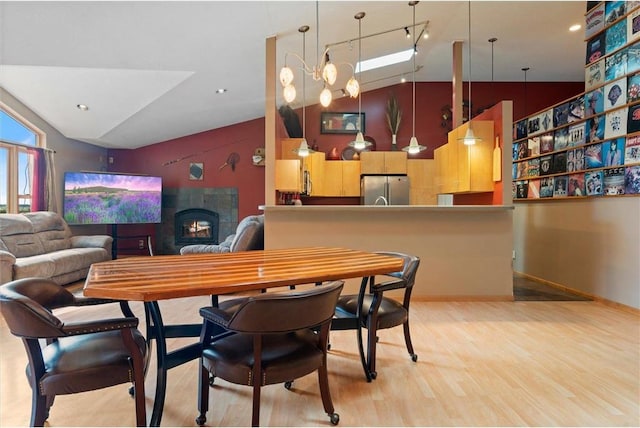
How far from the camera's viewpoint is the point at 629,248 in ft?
12.1

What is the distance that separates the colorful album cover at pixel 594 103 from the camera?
3908 mm

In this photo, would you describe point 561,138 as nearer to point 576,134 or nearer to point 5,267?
point 576,134

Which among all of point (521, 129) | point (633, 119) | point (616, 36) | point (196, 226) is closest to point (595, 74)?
point (616, 36)

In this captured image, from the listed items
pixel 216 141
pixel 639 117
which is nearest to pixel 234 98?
pixel 216 141

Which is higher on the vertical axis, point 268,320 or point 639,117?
point 639,117

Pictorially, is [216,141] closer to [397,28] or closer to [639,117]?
[397,28]

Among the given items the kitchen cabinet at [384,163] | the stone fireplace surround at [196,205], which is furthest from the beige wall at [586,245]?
the stone fireplace surround at [196,205]

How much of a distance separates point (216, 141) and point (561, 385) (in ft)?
22.5

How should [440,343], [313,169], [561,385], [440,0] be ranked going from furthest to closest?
[313,169] < [440,0] < [440,343] < [561,385]

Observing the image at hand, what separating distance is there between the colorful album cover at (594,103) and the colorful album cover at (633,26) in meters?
0.56

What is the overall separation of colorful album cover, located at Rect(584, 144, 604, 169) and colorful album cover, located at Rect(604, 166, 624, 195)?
0.13m

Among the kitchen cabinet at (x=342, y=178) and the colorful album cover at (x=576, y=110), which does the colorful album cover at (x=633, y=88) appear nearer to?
the colorful album cover at (x=576, y=110)

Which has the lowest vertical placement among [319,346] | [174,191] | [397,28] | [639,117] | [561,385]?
[561,385]

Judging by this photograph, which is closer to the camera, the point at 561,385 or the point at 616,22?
the point at 561,385
